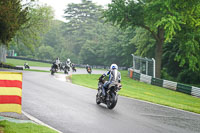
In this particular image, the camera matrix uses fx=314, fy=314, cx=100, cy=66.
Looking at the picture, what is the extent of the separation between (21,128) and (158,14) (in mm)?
22922

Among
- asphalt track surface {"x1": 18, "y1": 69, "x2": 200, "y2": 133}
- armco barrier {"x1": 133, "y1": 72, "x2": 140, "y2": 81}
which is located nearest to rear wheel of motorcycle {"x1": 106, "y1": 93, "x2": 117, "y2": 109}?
asphalt track surface {"x1": 18, "y1": 69, "x2": 200, "y2": 133}

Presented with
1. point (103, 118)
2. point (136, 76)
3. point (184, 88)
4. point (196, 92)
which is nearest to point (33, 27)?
point (136, 76)

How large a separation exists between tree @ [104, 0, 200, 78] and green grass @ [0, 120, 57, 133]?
19697 mm

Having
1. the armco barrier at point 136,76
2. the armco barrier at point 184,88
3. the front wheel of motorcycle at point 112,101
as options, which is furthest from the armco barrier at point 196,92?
the front wheel of motorcycle at point 112,101

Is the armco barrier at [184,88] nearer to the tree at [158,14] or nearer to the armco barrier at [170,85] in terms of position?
the armco barrier at [170,85]

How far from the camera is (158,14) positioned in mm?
28562

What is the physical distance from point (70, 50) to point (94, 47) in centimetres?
1995

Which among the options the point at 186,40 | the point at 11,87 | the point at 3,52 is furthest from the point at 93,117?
the point at 3,52

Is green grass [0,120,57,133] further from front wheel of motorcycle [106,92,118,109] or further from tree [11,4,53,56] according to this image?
tree [11,4,53,56]

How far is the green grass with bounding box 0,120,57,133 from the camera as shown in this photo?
292 inches

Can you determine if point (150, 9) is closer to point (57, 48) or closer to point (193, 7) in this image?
point (193, 7)

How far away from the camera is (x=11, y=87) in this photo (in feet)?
28.6

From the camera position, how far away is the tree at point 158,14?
2686 cm

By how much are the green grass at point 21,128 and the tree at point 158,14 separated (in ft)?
64.6
